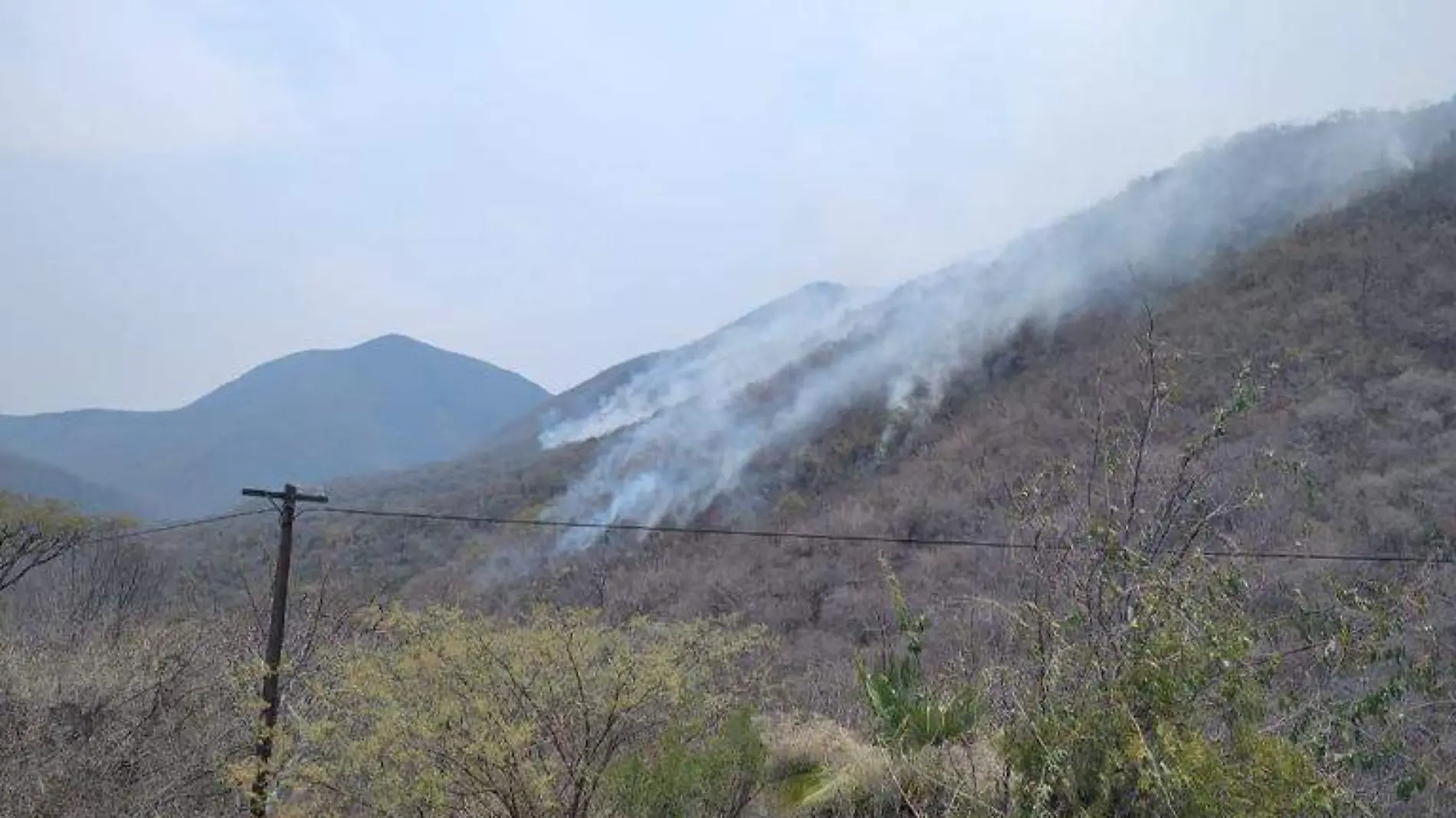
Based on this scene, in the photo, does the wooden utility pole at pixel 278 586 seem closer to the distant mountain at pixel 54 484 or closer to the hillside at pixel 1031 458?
the hillside at pixel 1031 458

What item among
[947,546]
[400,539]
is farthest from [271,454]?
[947,546]

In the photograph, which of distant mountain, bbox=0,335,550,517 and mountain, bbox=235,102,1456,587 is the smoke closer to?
mountain, bbox=235,102,1456,587

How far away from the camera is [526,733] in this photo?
6992 millimetres

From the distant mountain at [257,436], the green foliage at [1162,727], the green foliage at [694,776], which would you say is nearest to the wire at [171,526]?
the green foliage at [694,776]

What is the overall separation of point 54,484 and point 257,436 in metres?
63.5

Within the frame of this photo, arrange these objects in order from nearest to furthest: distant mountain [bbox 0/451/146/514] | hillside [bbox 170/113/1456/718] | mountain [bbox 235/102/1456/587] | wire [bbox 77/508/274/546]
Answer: wire [bbox 77/508/274/546] < hillside [bbox 170/113/1456/718] < mountain [bbox 235/102/1456/587] < distant mountain [bbox 0/451/146/514]

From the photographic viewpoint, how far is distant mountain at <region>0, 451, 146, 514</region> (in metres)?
93.8

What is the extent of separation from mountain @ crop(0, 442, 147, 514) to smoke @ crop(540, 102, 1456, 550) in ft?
192

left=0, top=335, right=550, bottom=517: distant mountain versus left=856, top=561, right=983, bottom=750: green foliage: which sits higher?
left=0, top=335, right=550, bottom=517: distant mountain

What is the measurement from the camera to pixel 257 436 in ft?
533

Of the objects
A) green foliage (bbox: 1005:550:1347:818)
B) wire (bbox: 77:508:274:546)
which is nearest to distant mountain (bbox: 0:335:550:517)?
wire (bbox: 77:508:274:546)

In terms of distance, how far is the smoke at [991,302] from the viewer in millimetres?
53281

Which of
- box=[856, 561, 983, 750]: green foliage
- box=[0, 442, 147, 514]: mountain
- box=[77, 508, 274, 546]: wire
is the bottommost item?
box=[856, 561, 983, 750]: green foliage

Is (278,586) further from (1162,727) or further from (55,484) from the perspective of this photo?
(55,484)
